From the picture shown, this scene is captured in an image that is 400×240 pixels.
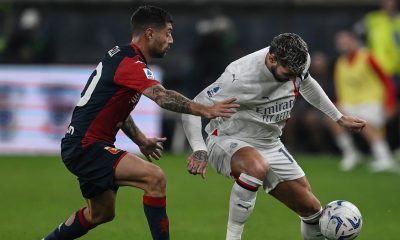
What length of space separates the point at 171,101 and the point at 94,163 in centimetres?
79

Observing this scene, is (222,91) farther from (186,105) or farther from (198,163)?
(186,105)

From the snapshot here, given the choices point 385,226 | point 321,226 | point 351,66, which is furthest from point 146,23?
point 351,66

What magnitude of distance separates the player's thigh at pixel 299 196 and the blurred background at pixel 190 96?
104 cm

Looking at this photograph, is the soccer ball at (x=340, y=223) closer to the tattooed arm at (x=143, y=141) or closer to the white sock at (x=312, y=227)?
the white sock at (x=312, y=227)

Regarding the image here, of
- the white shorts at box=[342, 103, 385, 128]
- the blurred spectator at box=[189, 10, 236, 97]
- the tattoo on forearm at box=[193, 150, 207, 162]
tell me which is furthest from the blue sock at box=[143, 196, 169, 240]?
the blurred spectator at box=[189, 10, 236, 97]

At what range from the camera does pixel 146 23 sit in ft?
23.5

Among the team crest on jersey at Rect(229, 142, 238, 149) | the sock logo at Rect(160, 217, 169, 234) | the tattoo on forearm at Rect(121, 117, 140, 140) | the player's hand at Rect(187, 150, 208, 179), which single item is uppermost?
the tattoo on forearm at Rect(121, 117, 140, 140)

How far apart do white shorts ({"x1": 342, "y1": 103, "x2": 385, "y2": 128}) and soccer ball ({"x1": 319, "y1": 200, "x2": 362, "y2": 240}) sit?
827cm

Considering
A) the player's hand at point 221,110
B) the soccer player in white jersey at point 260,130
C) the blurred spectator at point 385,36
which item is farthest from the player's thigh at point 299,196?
the blurred spectator at point 385,36

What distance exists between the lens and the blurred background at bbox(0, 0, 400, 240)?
10047mm

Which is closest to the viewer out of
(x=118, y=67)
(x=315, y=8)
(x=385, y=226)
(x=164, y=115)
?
(x=118, y=67)

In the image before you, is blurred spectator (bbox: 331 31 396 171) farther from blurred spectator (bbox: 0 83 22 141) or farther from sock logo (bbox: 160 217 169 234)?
sock logo (bbox: 160 217 169 234)

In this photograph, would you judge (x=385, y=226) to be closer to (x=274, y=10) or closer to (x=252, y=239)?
(x=252, y=239)

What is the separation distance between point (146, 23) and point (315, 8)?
40.8ft
